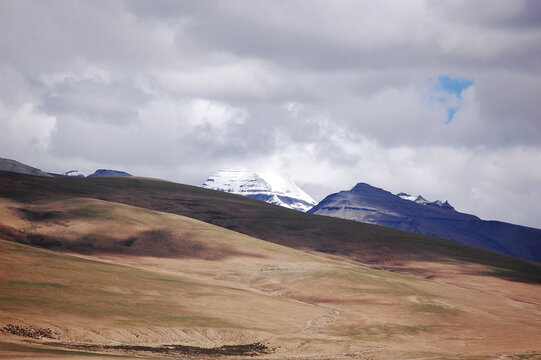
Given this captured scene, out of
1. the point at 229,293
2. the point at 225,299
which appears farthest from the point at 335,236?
the point at 225,299

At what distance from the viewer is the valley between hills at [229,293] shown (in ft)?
196

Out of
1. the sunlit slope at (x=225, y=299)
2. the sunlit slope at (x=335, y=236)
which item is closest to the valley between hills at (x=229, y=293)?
the sunlit slope at (x=225, y=299)

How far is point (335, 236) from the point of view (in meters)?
178

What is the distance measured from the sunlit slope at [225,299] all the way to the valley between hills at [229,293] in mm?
316

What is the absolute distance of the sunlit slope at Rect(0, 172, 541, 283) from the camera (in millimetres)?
155625

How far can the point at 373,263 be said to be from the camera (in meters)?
156

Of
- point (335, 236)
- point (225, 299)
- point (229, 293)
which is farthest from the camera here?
point (335, 236)

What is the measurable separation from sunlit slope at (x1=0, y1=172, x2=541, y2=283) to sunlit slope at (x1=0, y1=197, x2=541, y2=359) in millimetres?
21907

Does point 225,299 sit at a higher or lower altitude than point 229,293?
lower

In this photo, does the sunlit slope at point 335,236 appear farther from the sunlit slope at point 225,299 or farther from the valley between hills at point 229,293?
the sunlit slope at point 225,299

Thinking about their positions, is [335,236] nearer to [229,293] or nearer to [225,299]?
[229,293]

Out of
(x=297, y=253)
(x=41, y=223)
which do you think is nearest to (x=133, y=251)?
(x=41, y=223)

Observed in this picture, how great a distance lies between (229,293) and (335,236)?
9630cm

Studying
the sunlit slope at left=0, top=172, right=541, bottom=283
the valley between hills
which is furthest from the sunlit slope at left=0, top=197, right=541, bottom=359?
the sunlit slope at left=0, top=172, right=541, bottom=283
